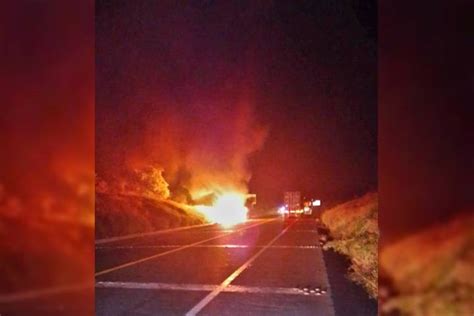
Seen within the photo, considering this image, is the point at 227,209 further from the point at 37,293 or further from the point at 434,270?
the point at 434,270

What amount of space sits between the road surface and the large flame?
92.4 ft

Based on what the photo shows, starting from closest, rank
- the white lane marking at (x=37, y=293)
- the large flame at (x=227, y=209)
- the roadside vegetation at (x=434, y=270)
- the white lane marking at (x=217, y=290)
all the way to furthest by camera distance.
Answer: the roadside vegetation at (x=434, y=270)
the white lane marking at (x=37, y=293)
the white lane marking at (x=217, y=290)
the large flame at (x=227, y=209)

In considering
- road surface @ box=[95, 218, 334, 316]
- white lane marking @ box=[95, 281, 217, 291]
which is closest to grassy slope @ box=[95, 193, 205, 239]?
road surface @ box=[95, 218, 334, 316]

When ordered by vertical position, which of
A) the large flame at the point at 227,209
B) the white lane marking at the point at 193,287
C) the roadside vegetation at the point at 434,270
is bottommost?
the large flame at the point at 227,209

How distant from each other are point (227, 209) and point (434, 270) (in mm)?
47366

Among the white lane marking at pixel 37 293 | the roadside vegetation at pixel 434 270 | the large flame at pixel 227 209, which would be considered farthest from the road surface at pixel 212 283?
the large flame at pixel 227 209

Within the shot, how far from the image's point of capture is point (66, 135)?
16.5 ft

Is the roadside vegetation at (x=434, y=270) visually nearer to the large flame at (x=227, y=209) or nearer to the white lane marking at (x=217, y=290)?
the white lane marking at (x=217, y=290)

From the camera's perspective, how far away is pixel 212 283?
30.9 ft

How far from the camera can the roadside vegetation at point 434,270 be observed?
156 inches

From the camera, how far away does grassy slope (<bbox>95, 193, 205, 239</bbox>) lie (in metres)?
23.0

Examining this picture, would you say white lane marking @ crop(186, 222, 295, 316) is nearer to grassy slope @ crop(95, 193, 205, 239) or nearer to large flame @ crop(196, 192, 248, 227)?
grassy slope @ crop(95, 193, 205, 239)

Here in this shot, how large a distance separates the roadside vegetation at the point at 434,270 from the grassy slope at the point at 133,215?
18675mm

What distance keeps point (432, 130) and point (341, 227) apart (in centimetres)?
1646
